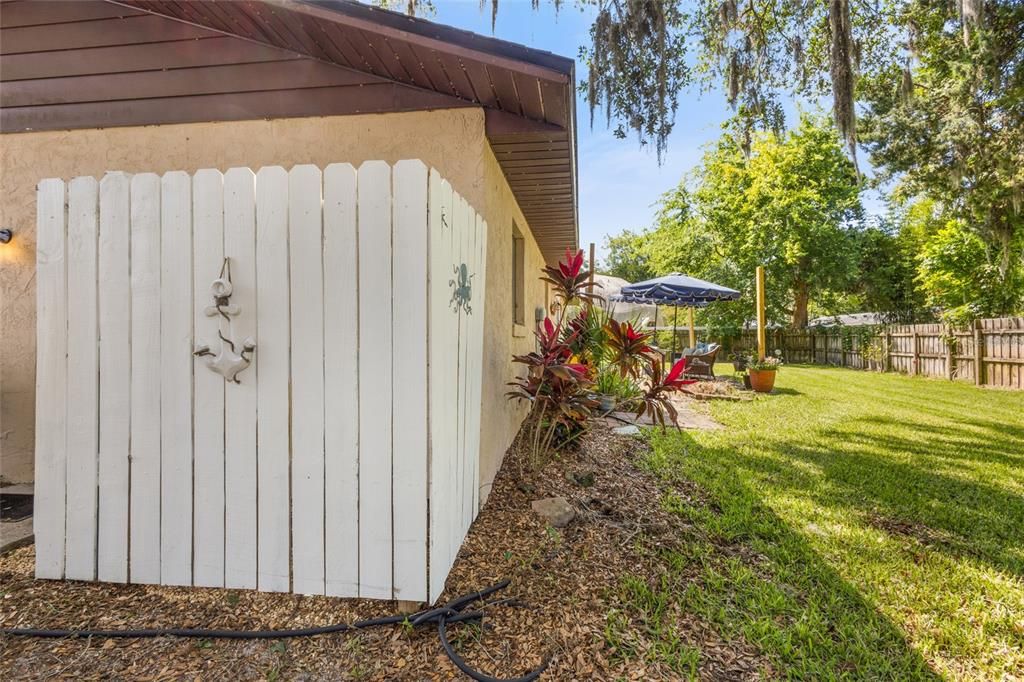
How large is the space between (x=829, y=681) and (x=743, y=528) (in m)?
1.32

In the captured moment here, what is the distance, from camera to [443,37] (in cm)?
237

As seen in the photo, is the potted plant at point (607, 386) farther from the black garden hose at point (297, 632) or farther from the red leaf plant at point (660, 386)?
the black garden hose at point (297, 632)

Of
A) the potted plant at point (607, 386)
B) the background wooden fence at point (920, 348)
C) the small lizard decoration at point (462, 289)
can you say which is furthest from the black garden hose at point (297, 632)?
the background wooden fence at point (920, 348)

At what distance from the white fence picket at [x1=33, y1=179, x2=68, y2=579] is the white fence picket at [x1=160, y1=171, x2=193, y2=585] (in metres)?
0.49

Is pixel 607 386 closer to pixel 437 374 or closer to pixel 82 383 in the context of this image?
A: pixel 437 374

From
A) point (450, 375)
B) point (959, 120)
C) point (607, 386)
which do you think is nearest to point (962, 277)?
point (959, 120)

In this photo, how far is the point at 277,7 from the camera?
250 cm

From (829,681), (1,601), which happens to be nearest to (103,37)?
(1,601)

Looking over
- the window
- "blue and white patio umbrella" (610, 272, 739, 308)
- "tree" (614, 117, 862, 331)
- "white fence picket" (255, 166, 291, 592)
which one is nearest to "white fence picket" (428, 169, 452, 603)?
"white fence picket" (255, 166, 291, 592)

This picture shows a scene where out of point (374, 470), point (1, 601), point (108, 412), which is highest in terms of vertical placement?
point (108, 412)

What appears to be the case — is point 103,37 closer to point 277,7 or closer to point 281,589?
point 277,7

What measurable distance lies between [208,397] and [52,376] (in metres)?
0.77

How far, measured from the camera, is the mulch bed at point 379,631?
5.41ft

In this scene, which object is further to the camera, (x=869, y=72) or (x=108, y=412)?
(x=869, y=72)
